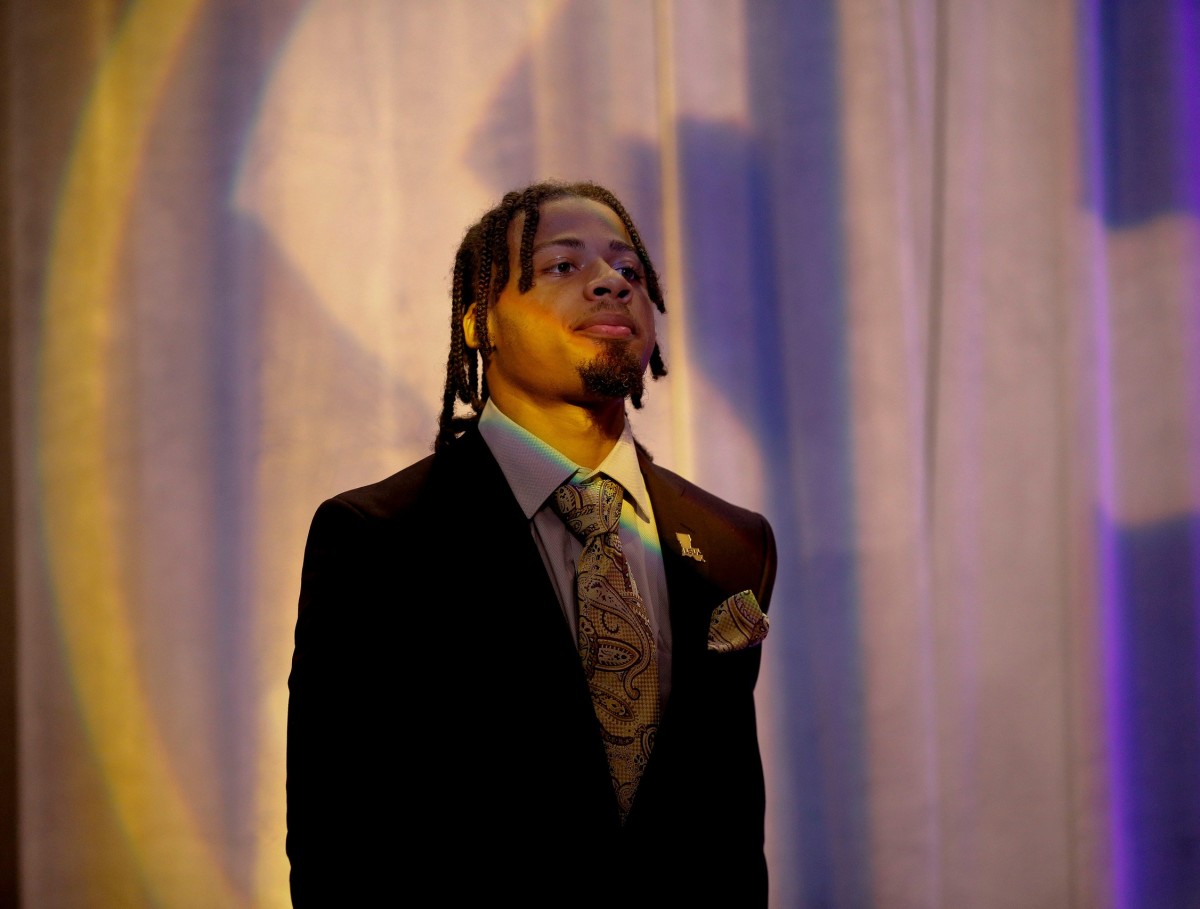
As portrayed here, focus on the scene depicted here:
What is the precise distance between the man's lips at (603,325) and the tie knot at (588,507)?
0.17m

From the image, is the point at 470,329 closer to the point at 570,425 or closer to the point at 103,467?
the point at 570,425

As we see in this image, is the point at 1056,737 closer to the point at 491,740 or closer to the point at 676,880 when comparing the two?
the point at 676,880

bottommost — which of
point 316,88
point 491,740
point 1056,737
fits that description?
point 1056,737

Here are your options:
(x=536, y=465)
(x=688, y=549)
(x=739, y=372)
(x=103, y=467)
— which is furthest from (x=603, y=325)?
(x=103, y=467)

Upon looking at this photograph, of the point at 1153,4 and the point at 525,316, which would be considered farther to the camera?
the point at 1153,4

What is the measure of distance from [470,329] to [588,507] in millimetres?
307

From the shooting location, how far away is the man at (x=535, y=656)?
3.95 ft

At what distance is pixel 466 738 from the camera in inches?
48.0

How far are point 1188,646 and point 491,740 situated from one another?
5.48 feet

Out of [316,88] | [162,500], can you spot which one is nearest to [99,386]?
[162,500]

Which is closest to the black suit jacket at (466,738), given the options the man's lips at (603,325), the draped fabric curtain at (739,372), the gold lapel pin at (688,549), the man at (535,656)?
the man at (535,656)

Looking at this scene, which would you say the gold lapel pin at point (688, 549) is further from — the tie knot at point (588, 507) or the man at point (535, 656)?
the tie knot at point (588, 507)

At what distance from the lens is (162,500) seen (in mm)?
2020

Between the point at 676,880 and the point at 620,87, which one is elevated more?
the point at 620,87
